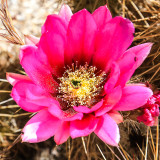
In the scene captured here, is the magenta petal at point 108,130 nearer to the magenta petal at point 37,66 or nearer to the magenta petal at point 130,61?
the magenta petal at point 130,61

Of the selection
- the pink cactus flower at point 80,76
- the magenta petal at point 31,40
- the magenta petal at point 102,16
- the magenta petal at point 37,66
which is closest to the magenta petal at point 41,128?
the pink cactus flower at point 80,76

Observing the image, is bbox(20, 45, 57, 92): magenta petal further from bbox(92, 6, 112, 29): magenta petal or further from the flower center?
bbox(92, 6, 112, 29): magenta petal

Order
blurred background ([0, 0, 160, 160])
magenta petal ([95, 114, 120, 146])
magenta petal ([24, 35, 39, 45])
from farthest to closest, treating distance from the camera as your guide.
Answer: blurred background ([0, 0, 160, 160])
magenta petal ([24, 35, 39, 45])
magenta petal ([95, 114, 120, 146])

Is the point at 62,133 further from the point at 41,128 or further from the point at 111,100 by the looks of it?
the point at 111,100

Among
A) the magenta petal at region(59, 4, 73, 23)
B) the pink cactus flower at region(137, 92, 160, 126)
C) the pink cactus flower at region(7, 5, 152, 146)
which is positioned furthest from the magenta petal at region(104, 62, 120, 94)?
the magenta petal at region(59, 4, 73, 23)

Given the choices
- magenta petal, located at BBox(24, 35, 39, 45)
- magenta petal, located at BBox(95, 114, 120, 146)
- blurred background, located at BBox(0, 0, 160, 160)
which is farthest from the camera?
blurred background, located at BBox(0, 0, 160, 160)

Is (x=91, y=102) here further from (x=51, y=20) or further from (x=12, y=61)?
(x=12, y=61)

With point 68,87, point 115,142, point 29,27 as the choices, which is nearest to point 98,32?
point 68,87

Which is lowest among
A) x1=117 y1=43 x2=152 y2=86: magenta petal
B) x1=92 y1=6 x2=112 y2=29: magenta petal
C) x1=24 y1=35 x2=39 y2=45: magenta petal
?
x1=117 y1=43 x2=152 y2=86: magenta petal
